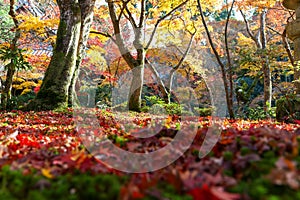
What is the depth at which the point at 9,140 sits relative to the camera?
2818 millimetres

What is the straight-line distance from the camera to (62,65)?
283 inches

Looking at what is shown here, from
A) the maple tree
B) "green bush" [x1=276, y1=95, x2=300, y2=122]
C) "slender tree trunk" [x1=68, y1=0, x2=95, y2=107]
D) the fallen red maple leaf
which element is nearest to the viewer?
the fallen red maple leaf

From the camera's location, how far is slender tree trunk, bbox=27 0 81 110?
710cm

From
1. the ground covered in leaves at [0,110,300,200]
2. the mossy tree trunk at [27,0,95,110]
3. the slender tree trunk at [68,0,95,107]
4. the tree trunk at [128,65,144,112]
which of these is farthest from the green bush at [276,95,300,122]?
the tree trunk at [128,65,144,112]

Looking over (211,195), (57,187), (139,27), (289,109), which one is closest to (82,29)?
(139,27)

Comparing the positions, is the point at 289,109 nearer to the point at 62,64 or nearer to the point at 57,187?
the point at 62,64

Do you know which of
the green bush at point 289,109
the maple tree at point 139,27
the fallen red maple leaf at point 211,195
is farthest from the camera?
the maple tree at point 139,27

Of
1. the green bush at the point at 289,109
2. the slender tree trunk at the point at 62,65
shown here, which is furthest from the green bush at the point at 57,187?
the slender tree trunk at the point at 62,65

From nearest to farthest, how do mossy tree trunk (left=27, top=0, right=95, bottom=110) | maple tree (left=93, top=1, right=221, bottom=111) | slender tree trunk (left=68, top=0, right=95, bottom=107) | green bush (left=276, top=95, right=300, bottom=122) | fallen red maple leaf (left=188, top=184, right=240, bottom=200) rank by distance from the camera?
fallen red maple leaf (left=188, top=184, right=240, bottom=200) → green bush (left=276, top=95, right=300, bottom=122) → mossy tree trunk (left=27, top=0, right=95, bottom=110) → slender tree trunk (left=68, top=0, right=95, bottom=107) → maple tree (left=93, top=1, right=221, bottom=111)

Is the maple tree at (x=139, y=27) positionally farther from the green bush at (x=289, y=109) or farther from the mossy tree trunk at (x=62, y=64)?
the green bush at (x=289, y=109)

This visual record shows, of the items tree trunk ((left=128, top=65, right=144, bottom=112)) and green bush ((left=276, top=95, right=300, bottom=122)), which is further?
tree trunk ((left=128, top=65, right=144, bottom=112))

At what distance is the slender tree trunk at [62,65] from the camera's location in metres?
7.10

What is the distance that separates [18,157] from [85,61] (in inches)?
544

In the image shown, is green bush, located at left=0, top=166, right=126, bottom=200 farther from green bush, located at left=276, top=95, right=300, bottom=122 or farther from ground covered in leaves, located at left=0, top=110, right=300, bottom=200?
green bush, located at left=276, top=95, right=300, bottom=122
